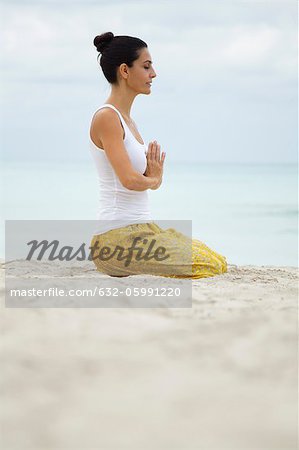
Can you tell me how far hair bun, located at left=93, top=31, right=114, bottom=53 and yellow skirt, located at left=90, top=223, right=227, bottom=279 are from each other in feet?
2.80

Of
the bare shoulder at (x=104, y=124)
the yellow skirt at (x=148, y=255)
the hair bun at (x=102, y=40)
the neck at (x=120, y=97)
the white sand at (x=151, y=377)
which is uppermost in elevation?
the hair bun at (x=102, y=40)

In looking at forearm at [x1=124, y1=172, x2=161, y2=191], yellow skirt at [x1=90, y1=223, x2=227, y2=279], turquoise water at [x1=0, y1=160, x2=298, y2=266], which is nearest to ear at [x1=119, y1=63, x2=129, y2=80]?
forearm at [x1=124, y1=172, x2=161, y2=191]

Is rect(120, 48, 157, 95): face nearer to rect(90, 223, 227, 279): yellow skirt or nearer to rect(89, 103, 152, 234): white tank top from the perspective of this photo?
rect(89, 103, 152, 234): white tank top

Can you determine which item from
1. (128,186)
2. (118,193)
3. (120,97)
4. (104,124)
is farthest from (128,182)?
(120,97)

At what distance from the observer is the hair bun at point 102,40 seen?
3264 mm

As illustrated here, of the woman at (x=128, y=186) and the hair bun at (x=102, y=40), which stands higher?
the hair bun at (x=102, y=40)

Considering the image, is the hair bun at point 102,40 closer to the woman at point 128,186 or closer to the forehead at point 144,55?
the woman at point 128,186

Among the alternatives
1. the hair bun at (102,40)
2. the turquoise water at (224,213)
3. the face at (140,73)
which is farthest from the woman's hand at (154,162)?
the turquoise water at (224,213)

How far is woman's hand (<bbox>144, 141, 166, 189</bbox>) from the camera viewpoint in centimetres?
327

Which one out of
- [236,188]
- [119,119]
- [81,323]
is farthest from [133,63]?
[236,188]

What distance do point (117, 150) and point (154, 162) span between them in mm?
249

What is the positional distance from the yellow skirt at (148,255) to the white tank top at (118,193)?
0.04m

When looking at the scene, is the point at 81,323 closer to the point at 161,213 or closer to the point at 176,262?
the point at 176,262

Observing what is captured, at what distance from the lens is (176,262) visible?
3174 millimetres
